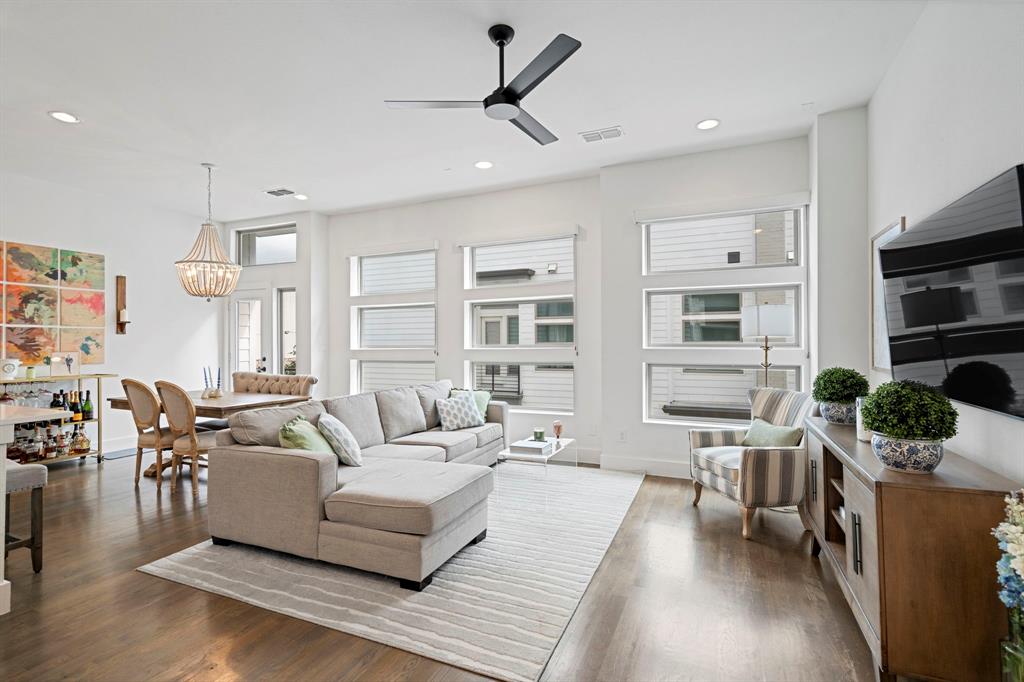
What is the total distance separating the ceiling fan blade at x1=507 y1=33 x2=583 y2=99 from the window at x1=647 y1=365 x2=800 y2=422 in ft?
10.6

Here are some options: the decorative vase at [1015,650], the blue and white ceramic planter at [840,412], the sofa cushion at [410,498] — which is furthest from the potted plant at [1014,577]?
the sofa cushion at [410,498]

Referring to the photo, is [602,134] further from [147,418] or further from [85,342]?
[85,342]

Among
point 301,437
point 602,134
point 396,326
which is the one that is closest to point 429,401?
point 301,437

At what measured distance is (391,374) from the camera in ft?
22.6

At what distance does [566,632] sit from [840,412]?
198 cm

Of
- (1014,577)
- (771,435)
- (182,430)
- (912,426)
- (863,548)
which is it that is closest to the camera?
(1014,577)

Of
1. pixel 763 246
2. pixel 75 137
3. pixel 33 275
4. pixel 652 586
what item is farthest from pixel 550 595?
pixel 33 275

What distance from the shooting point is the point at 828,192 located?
12.9 ft

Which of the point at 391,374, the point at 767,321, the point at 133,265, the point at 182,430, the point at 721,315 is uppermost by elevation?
the point at 133,265

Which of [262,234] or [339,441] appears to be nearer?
[339,441]

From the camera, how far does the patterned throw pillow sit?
4883 mm

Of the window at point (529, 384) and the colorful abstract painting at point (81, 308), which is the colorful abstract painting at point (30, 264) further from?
the window at point (529, 384)

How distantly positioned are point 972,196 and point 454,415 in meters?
3.97

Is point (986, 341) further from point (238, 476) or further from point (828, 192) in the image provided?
point (238, 476)
